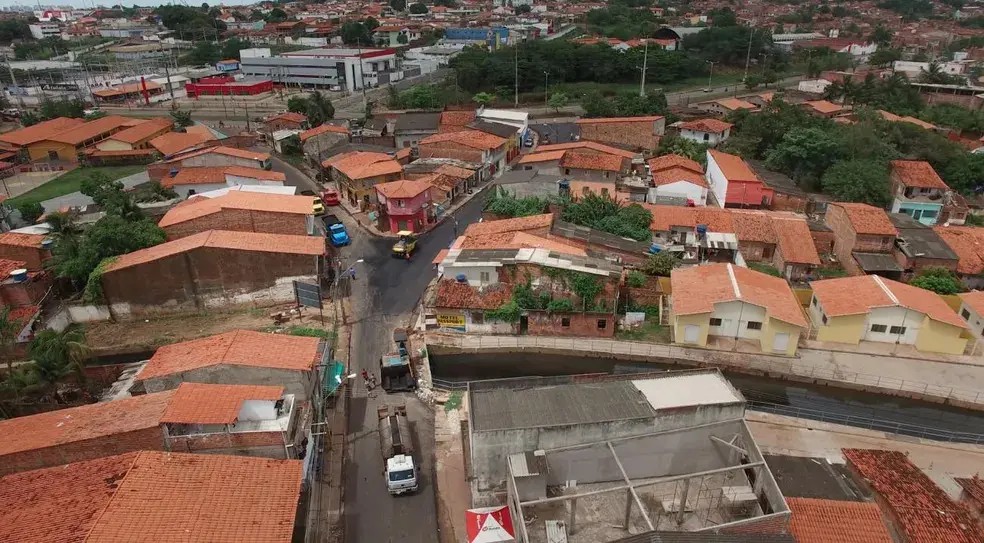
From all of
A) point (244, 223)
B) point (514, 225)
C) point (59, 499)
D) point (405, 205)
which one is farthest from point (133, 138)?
point (59, 499)

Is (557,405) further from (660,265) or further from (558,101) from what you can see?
(558,101)

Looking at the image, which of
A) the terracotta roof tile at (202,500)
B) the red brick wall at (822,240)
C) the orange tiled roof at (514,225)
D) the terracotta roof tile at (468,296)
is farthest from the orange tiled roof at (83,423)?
the red brick wall at (822,240)

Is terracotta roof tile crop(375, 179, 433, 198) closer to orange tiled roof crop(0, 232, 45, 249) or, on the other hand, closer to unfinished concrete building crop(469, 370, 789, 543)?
orange tiled roof crop(0, 232, 45, 249)

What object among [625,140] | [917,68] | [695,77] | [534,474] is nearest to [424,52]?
[695,77]

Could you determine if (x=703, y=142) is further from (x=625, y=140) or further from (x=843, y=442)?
(x=843, y=442)

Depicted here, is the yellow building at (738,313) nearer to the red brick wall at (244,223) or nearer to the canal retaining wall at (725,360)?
the canal retaining wall at (725,360)
